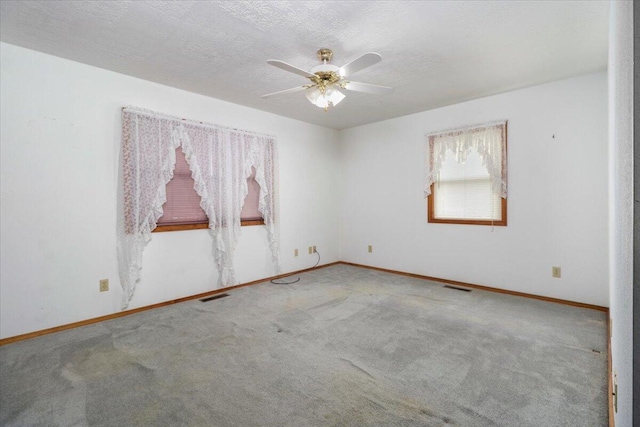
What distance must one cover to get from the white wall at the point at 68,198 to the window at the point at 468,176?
3037 millimetres

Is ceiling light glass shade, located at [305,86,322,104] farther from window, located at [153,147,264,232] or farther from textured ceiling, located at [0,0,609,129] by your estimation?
window, located at [153,147,264,232]

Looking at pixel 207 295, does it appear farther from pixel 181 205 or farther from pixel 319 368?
pixel 319 368

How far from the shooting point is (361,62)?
2076 millimetres

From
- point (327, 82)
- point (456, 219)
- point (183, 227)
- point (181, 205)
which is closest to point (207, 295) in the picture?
point (183, 227)

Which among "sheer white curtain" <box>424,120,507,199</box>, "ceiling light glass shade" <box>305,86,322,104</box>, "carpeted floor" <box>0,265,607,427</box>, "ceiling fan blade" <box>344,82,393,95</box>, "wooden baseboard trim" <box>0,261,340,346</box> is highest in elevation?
"ceiling fan blade" <box>344,82,393,95</box>

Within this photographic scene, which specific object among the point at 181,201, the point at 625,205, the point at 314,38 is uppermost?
the point at 314,38

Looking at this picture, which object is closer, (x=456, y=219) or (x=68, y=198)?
(x=68, y=198)

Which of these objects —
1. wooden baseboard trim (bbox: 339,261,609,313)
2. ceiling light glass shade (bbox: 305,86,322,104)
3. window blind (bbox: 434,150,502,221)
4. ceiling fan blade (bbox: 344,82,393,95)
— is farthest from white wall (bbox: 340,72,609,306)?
ceiling light glass shade (bbox: 305,86,322,104)

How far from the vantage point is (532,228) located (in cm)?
346

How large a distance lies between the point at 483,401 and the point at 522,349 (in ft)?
2.71

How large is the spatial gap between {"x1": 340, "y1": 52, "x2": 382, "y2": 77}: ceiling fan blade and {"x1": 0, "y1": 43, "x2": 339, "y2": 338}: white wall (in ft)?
7.13

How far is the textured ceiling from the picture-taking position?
6.63 feet

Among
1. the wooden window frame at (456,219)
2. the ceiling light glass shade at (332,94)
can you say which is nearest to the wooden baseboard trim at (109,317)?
the wooden window frame at (456,219)

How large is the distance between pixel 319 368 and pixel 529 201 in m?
3.04
